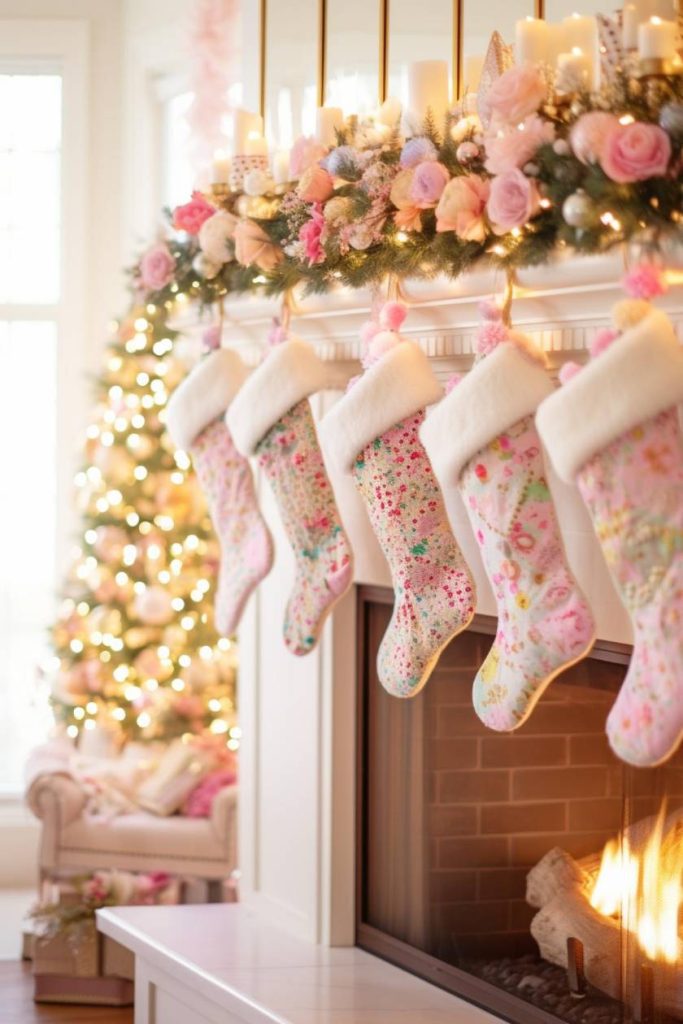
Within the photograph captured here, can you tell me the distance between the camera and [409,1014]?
9.25 ft

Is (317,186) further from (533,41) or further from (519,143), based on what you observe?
(519,143)

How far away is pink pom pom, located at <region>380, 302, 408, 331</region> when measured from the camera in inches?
103

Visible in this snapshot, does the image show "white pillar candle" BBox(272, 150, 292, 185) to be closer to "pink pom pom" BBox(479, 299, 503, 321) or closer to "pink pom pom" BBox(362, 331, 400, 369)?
"pink pom pom" BBox(362, 331, 400, 369)

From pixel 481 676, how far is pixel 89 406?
318cm

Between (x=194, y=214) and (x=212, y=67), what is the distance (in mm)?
1439

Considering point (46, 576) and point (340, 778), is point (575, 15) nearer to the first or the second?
point (340, 778)

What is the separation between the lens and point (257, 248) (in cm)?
293

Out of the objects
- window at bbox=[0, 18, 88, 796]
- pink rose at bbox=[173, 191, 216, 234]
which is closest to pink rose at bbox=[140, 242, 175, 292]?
pink rose at bbox=[173, 191, 216, 234]

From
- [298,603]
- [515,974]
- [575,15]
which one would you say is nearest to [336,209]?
[575,15]

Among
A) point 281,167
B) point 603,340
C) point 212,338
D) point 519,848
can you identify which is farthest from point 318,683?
point 603,340

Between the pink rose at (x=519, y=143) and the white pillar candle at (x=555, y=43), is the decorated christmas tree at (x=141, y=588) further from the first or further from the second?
the pink rose at (x=519, y=143)

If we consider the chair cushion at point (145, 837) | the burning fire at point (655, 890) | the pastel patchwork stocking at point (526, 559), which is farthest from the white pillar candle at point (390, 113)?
the chair cushion at point (145, 837)

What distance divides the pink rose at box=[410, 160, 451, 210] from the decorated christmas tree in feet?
7.42

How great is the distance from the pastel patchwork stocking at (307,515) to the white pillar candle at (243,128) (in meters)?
0.62
